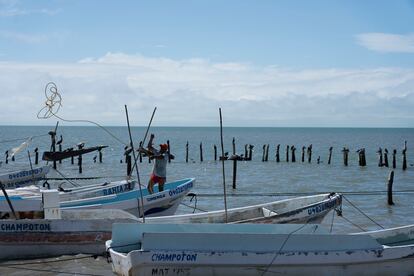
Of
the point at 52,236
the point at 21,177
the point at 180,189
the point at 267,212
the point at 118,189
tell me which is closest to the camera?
the point at 52,236

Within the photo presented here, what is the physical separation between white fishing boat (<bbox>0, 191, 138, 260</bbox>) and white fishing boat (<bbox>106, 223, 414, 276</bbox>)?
6.81 feet

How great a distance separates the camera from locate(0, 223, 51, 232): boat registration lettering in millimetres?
12070

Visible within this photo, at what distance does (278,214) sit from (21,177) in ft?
36.5

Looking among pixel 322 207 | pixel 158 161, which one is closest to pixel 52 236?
pixel 158 161

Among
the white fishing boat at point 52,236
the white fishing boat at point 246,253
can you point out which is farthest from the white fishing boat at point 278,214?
the white fishing boat at point 246,253

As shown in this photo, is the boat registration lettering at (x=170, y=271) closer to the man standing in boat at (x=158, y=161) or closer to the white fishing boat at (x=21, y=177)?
the man standing in boat at (x=158, y=161)

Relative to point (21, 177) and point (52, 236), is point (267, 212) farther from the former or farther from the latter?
point (21, 177)

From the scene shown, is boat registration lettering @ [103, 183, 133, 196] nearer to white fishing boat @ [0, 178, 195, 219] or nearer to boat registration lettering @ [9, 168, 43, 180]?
white fishing boat @ [0, 178, 195, 219]

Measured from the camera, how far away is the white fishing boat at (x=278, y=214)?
43.1ft

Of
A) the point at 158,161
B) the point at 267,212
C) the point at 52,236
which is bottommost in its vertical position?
the point at 52,236

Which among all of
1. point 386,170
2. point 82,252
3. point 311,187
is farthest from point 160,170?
point 386,170

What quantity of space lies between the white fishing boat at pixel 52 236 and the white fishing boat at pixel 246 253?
6.81 ft

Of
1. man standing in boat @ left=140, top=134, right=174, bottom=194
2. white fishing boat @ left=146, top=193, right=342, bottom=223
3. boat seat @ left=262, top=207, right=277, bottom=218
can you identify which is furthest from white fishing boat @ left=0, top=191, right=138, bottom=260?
boat seat @ left=262, top=207, right=277, bottom=218

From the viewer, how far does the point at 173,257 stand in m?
9.88
